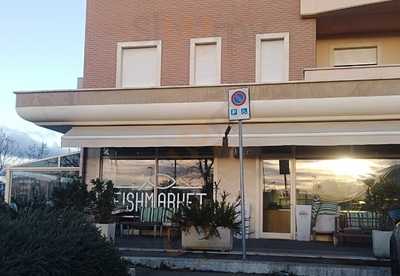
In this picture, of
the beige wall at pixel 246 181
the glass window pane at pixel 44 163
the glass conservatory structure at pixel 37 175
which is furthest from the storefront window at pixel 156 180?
the glass window pane at pixel 44 163

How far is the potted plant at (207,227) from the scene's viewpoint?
1127 cm

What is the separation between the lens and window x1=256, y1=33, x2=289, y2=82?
16.8 metres

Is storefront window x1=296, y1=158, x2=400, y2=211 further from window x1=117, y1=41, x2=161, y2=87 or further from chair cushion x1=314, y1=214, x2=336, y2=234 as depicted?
window x1=117, y1=41, x2=161, y2=87

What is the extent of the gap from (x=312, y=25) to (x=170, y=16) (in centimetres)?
421

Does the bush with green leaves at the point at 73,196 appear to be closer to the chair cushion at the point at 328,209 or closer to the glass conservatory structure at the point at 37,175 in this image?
the chair cushion at the point at 328,209

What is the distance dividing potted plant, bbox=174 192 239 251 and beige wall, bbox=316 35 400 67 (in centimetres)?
802

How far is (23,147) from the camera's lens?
77250 mm

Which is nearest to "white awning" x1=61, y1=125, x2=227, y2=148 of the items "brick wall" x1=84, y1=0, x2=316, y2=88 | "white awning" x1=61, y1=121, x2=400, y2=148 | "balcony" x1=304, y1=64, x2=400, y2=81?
"white awning" x1=61, y1=121, x2=400, y2=148

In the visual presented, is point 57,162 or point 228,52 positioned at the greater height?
point 228,52

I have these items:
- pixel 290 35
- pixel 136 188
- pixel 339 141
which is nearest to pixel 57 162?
pixel 136 188

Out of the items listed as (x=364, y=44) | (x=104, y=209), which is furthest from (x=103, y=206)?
(x=364, y=44)

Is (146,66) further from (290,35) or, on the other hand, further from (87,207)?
(87,207)

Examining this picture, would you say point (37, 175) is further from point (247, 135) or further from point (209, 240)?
point (209, 240)

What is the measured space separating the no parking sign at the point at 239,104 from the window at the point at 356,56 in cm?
828
